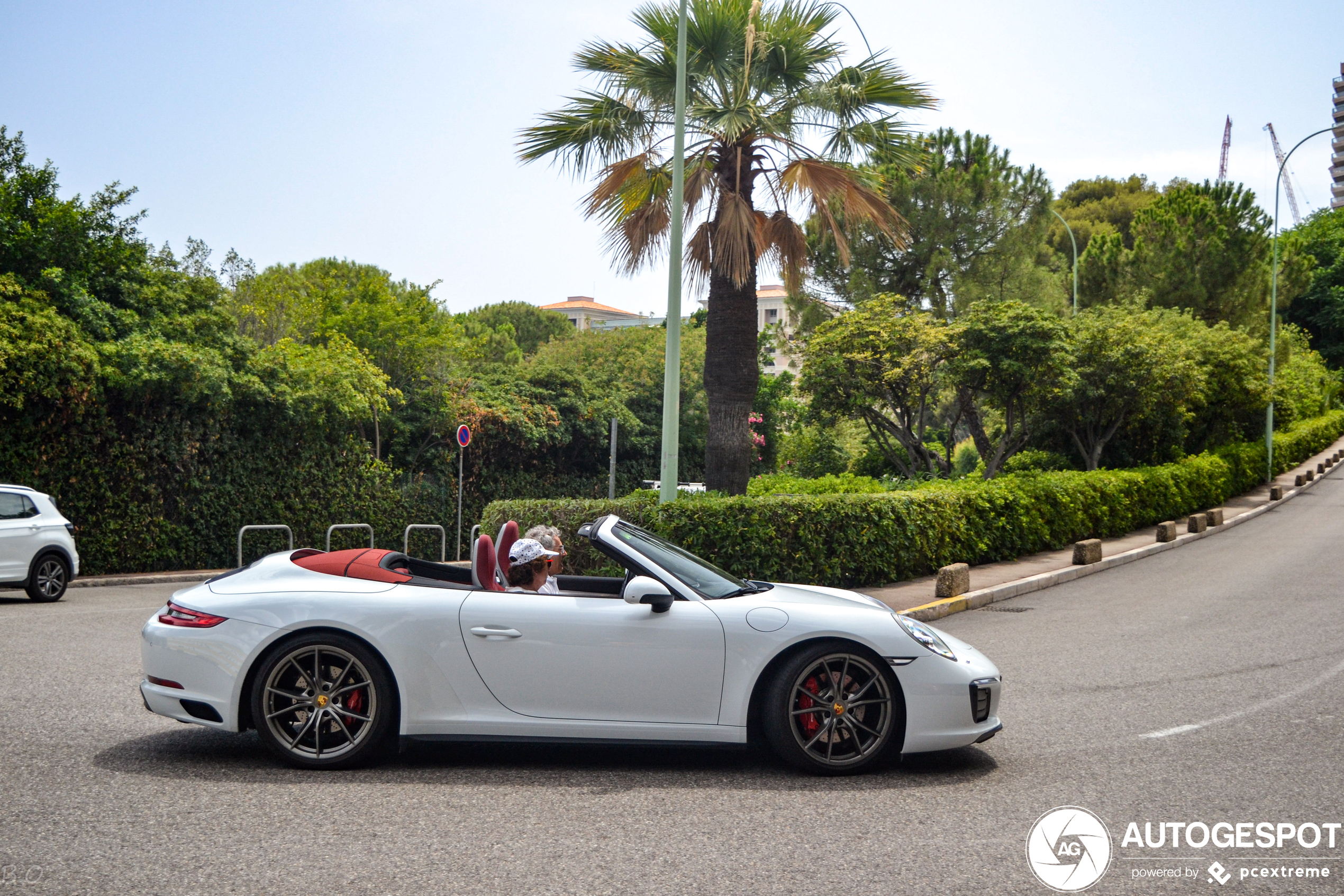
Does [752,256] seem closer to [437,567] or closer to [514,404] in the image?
[437,567]

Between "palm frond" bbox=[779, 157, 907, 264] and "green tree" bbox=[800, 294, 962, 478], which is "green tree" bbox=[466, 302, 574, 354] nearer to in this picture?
"green tree" bbox=[800, 294, 962, 478]

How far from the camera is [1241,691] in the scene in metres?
7.20

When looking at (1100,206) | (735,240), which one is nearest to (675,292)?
(735,240)

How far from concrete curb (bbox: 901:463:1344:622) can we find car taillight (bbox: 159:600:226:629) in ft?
13.7

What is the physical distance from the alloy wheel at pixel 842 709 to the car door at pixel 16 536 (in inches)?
477

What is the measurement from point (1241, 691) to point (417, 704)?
5661 mm

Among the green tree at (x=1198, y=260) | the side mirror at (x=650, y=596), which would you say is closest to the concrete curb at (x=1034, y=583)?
the side mirror at (x=650, y=596)

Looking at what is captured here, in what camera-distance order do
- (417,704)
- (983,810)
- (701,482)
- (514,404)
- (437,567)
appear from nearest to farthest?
(983,810) → (417,704) → (437,567) → (514,404) → (701,482)

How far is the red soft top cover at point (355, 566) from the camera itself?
5.26m

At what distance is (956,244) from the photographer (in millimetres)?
30531

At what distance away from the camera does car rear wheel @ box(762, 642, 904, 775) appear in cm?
493

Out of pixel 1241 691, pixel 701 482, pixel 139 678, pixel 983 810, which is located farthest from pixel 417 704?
pixel 701 482

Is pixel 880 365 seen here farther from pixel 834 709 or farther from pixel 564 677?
pixel 564 677

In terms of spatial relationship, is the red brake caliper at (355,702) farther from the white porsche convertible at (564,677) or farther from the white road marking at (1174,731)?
the white road marking at (1174,731)
